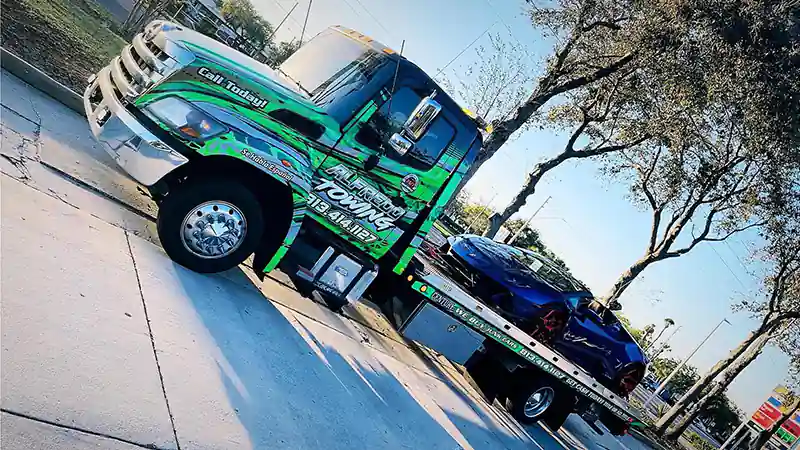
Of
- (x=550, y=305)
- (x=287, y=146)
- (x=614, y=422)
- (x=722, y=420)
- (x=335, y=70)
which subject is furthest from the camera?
(x=722, y=420)

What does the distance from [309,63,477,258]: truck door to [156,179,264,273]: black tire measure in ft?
1.96

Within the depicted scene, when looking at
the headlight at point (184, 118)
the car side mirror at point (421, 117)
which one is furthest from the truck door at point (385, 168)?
the headlight at point (184, 118)

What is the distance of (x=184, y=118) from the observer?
4766 millimetres

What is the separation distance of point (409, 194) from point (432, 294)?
55.3 inches

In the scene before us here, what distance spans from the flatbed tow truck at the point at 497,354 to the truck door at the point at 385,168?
90cm

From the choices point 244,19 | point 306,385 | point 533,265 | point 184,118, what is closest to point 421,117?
point 184,118

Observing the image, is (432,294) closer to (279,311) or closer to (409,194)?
(409,194)

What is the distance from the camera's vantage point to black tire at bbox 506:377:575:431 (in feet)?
26.8

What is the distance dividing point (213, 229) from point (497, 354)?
14.2 ft

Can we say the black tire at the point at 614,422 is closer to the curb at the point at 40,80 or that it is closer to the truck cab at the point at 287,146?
the truck cab at the point at 287,146

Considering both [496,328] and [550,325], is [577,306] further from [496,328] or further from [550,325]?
[496,328]

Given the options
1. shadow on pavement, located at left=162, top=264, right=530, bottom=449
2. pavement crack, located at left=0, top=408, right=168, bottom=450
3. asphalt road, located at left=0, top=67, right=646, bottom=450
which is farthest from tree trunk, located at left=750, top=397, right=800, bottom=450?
pavement crack, located at left=0, top=408, right=168, bottom=450

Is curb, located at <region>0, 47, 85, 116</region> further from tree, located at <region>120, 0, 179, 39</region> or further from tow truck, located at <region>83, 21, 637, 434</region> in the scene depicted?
tree, located at <region>120, 0, 179, 39</region>

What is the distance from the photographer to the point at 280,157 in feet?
16.6
